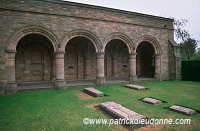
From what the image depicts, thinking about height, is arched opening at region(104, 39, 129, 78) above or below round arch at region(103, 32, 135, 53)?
below

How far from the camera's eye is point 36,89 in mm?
9344

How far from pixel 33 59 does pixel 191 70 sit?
15600mm

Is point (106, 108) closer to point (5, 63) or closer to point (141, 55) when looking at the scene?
point (5, 63)

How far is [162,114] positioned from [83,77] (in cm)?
1001

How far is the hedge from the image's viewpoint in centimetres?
1326

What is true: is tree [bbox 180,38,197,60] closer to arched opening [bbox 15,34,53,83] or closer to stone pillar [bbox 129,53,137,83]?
stone pillar [bbox 129,53,137,83]

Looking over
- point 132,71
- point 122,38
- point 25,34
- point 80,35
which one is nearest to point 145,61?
point 132,71

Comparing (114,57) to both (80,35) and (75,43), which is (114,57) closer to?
(75,43)

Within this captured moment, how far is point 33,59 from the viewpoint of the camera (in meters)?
11.8

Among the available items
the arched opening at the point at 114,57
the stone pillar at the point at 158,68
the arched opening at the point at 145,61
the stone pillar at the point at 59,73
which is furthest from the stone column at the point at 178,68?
the stone pillar at the point at 59,73

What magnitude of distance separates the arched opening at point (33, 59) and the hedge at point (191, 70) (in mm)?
13827

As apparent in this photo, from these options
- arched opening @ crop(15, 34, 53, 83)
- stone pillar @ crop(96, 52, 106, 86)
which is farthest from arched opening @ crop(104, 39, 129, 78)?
arched opening @ crop(15, 34, 53, 83)

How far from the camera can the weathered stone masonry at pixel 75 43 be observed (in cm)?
870

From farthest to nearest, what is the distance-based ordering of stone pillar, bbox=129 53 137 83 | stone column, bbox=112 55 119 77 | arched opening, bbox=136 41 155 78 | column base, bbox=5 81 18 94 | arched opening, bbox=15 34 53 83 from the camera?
arched opening, bbox=136 41 155 78 < stone column, bbox=112 55 119 77 < stone pillar, bbox=129 53 137 83 < arched opening, bbox=15 34 53 83 < column base, bbox=5 81 18 94
